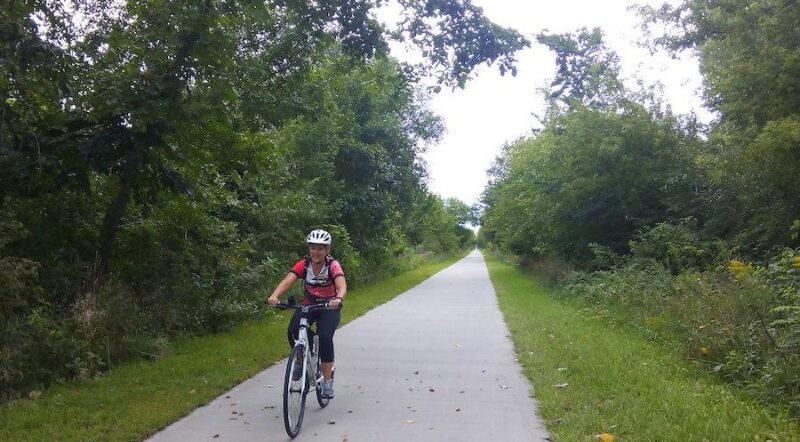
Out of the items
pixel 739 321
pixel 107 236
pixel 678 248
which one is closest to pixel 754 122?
pixel 678 248

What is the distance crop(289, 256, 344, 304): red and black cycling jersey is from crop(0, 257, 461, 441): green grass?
5.22ft

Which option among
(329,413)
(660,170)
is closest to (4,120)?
(329,413)

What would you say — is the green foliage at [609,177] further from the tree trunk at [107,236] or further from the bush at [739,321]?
the tree trunk at [107,236]

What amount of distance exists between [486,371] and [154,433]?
14.0ft

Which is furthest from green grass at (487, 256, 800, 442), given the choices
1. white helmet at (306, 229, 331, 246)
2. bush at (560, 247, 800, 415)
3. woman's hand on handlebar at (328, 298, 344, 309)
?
white helmet at (306, 229, 331, 246)

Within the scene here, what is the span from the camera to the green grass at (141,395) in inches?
205

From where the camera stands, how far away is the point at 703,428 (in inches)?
206

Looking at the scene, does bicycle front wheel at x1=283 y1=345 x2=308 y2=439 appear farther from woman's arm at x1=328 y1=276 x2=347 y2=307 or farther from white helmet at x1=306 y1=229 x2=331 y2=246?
white helmet at x1=306 y1=229 x2=331 y2=246

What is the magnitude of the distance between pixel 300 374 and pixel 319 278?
948 mm

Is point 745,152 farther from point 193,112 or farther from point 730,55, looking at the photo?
point 193,112

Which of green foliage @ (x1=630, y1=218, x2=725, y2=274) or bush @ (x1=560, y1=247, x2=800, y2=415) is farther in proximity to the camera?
green foliage @ (x1=630, y1=218, x2=725, y2=274)

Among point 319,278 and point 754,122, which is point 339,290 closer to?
point 319,278

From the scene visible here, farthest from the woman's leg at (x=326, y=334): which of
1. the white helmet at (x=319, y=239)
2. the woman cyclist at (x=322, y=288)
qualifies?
the white helmet at (x=319, y=239)

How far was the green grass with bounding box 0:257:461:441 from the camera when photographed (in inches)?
205
